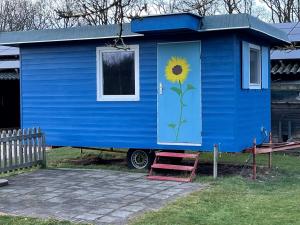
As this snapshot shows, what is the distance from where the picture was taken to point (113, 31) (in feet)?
35.1

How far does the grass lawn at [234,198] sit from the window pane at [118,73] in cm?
172

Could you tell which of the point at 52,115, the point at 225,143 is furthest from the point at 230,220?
the point at 52,115

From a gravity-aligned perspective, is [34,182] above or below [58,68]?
below

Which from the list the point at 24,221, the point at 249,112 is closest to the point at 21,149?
the point at 24,221

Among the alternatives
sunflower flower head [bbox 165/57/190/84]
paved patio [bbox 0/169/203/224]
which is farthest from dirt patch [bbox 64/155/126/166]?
sunflower flower head [bbox 165/57/190/84]

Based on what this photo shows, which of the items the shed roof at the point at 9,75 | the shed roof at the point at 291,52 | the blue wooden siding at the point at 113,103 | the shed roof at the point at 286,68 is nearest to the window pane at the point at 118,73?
the blue wooden siding at the point at 113,103

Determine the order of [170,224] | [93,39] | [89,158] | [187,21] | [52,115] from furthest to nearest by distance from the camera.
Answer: [89,158] → [52,115] → [93,39] → [187,21] → [170,224]

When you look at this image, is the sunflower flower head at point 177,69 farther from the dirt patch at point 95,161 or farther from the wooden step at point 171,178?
the dirt patch at point 95,161

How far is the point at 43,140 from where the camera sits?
11484 mm

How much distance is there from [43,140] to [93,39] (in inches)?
98.0

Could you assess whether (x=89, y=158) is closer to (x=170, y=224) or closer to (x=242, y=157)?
(x=242, y=157)

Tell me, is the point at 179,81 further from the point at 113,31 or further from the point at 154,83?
the point at 113,31

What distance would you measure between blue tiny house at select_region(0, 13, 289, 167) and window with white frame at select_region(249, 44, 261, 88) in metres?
0.02

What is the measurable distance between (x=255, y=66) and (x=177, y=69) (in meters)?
2.05
